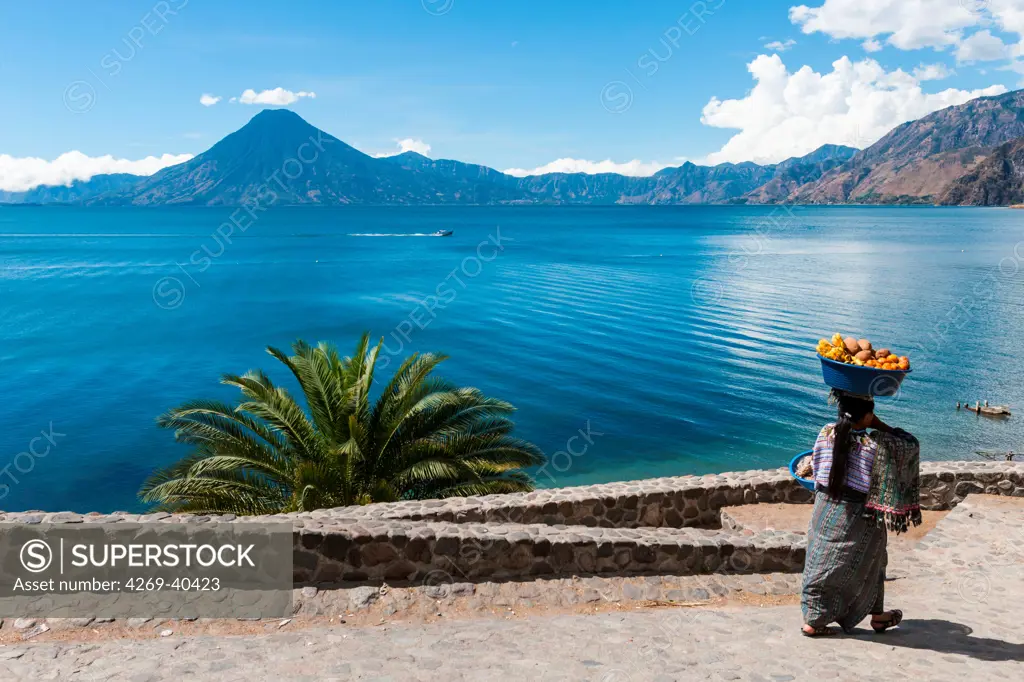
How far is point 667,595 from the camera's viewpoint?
792 cm

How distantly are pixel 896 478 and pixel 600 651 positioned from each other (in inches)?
110

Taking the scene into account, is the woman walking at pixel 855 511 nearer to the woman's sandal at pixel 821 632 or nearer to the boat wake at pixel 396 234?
the woman's sandal at pixel 821 632

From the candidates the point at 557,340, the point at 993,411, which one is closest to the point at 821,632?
the point at 993,411

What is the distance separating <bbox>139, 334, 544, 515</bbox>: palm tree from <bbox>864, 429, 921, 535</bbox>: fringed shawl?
868cm

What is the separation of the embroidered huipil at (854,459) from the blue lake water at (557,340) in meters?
17.7

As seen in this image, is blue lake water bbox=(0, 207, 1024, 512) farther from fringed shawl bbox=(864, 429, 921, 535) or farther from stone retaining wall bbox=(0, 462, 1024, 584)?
fringed shawl bbox=(864, 429, 921, 535)

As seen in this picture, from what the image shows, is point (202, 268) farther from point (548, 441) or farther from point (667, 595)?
point (667, 595)

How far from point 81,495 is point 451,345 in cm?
2224

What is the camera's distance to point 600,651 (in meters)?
6.12

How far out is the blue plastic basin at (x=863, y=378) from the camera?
5.62 meters

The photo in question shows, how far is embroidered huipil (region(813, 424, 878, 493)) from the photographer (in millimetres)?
5883

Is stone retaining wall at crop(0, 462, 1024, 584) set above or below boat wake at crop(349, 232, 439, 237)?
below

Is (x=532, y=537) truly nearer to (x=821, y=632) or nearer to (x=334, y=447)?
(x=821, y=632)

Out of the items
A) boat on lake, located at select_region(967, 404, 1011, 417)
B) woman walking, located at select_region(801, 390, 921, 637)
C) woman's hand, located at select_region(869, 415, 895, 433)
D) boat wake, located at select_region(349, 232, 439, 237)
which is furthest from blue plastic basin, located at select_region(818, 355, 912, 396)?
boat wake, located at select_region(349, 232, 439, 237)
